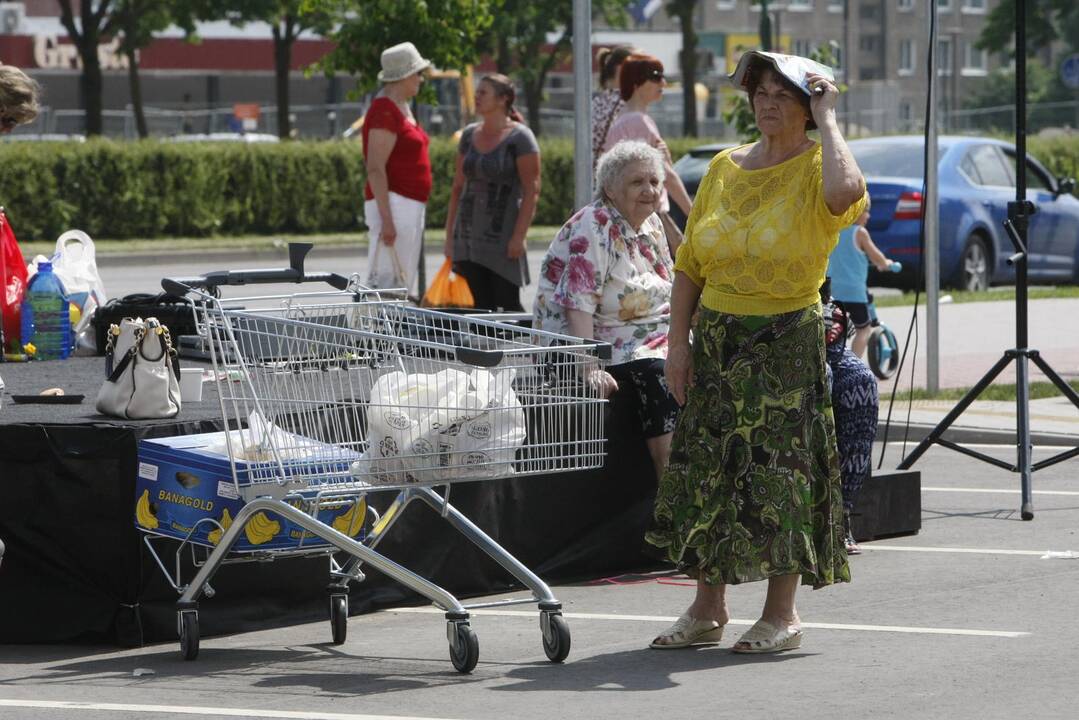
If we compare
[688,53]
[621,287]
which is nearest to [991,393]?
[621,287]

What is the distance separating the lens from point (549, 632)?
584 centimetres

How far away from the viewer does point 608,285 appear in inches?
285

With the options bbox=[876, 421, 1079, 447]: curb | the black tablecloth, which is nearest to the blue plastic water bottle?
the black tablecloth

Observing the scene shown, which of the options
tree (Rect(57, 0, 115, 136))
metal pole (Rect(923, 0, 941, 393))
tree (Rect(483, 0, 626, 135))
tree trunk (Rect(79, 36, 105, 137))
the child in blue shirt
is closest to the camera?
metal pole (Rect(923, 0, 941, 393))

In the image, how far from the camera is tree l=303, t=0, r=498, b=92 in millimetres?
17844

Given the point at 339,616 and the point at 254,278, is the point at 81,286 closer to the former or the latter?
the point at 254,278

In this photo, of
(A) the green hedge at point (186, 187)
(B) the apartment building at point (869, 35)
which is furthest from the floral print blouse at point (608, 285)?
(B) the apartment building at point (869, 35)

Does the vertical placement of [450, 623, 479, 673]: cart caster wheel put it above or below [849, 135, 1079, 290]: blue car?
below

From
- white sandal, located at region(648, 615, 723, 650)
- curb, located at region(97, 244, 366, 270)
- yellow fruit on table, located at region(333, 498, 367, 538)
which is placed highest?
yellow fruit on table, located at region(333, 498, 367, 538)

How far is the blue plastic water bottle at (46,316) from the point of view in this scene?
334 inches

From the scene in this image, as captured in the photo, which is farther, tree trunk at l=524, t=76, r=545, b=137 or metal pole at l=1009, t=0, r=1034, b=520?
tree trunk at l=524, t=76, r=545, b=137

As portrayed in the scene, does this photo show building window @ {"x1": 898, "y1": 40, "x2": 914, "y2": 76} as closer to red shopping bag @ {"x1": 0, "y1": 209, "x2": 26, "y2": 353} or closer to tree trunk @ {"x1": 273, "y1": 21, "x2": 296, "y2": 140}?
tree trunk @ {"x1": 273, "y1": 21, "x2": 296, "y2": 140}

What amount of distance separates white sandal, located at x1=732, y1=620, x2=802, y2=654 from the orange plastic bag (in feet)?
19.1

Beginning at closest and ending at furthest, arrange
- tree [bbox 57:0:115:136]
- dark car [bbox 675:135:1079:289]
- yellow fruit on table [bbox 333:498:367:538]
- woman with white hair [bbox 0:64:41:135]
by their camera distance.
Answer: yellow fruit on table [bbox 333:498:367:538] → woman with white hair [bbox 0:64:41:135] → dark car [bbox 675:135:1079:289] → tree [bbox 57:0:115:136]
